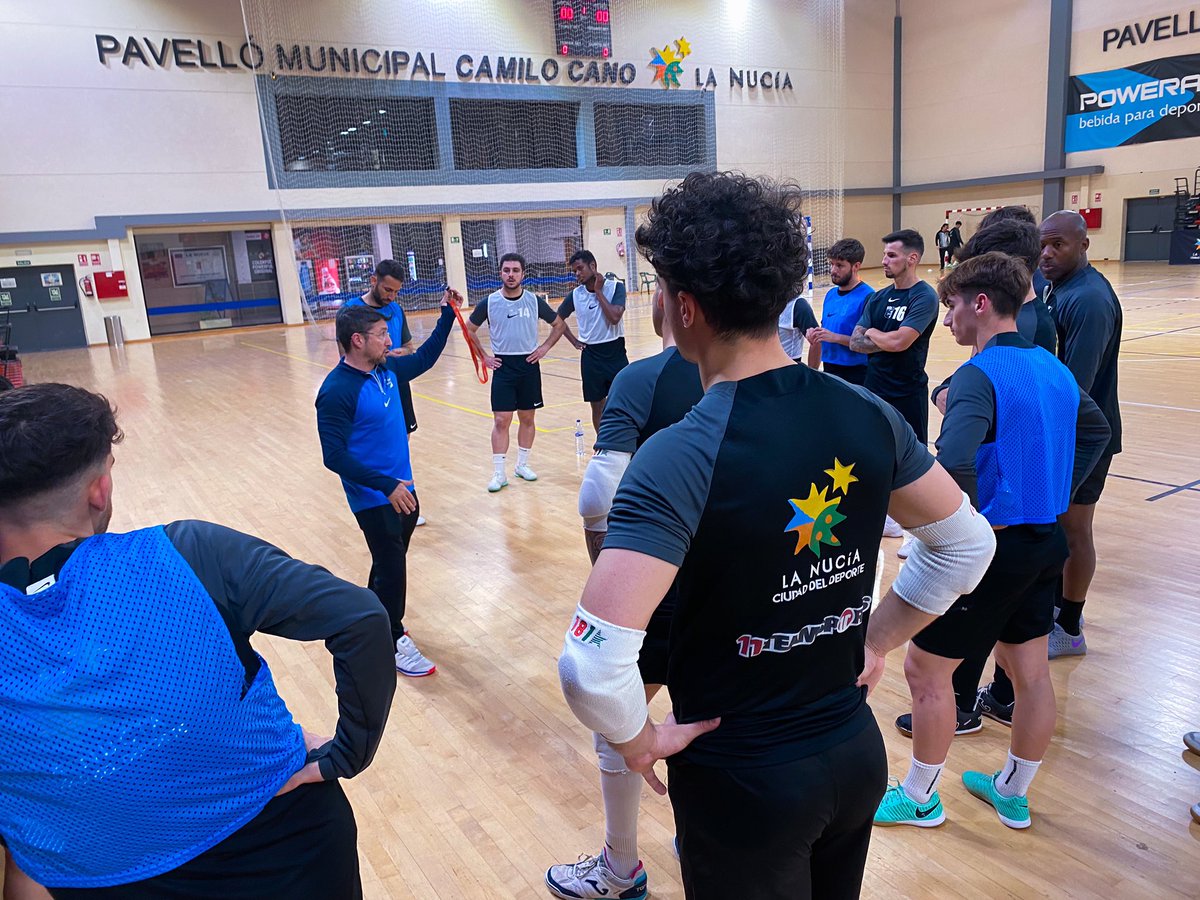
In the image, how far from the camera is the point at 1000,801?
287 cm

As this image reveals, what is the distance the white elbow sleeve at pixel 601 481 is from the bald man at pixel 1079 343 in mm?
2202

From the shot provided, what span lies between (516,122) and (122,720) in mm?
26098

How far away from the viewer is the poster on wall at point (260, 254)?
953 inches

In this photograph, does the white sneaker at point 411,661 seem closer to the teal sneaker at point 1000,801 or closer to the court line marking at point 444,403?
the teal sneaker at point 1000,801

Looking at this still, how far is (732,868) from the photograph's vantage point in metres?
1.44

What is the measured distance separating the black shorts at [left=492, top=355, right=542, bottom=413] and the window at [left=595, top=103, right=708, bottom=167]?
2060cm

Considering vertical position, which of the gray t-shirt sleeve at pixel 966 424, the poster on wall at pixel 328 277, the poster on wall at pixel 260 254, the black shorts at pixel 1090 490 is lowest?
the black shorts at pixel 1090 490

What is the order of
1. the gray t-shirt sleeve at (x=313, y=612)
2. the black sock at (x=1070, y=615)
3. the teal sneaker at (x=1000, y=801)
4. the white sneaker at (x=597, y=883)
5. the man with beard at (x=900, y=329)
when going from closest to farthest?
the gray t-shirt sleeve at (x=313, y=612)
the white sneaker at (x=597, y=883)
the teal sneaker at (x=1000, y=801)
the black sock at (x=1070, y=615)
the man with beard at (x=900, y=329)

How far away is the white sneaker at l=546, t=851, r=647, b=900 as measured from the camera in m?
2.59

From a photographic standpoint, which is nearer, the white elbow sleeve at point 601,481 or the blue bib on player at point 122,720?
the blue bib on player at point 122,720

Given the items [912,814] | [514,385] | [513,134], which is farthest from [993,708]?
[513,134]

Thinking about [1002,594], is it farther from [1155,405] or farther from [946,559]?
[1155,405]

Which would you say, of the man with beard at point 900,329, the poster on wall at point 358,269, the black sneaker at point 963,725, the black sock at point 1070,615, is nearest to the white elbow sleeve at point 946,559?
the black sneaker at point 963,725

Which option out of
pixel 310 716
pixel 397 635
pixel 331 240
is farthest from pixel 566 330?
pixel 331 240
